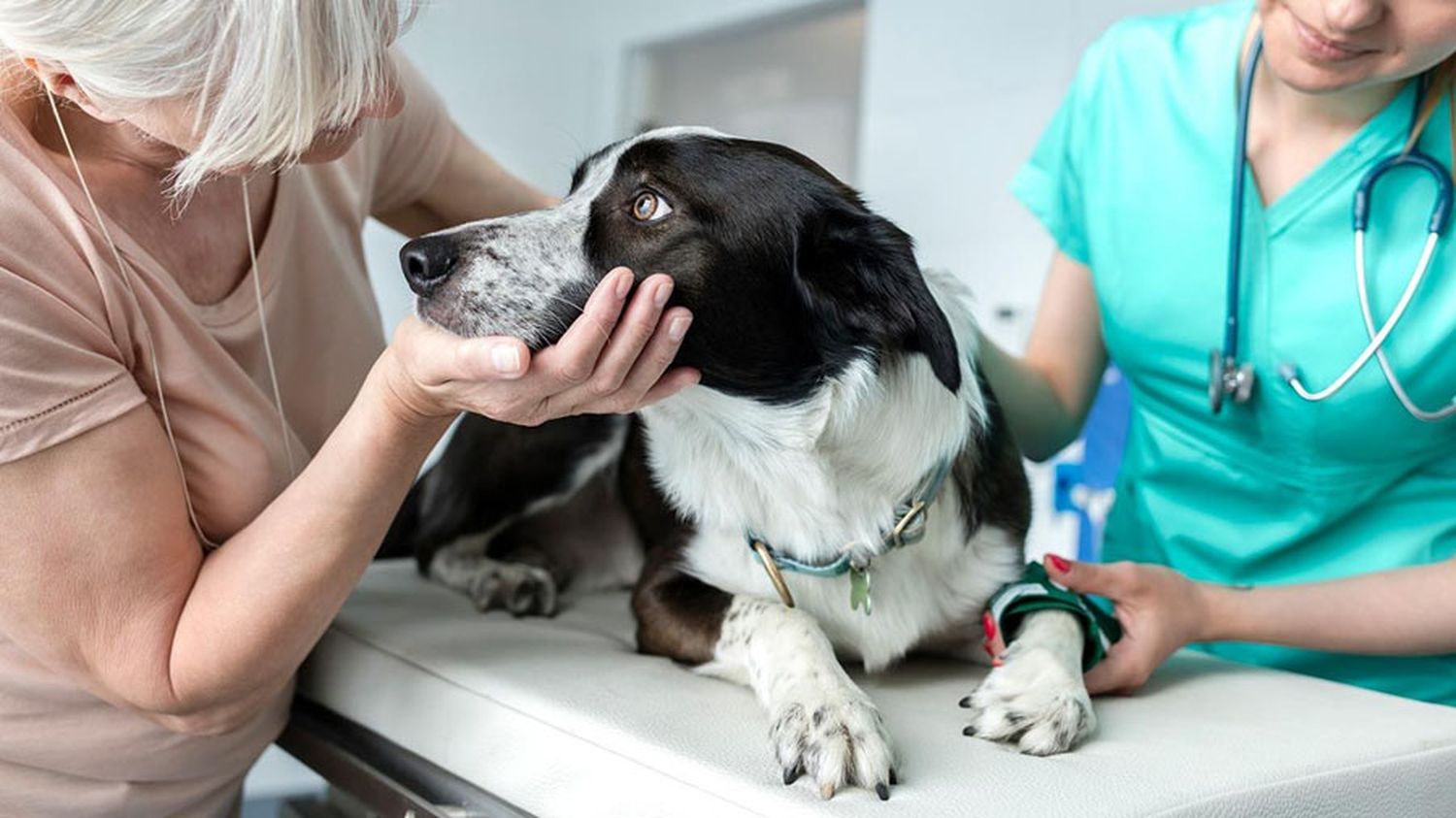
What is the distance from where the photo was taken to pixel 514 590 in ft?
5.21

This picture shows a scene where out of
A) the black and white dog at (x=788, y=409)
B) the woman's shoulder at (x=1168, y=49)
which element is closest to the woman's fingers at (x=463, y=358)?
the black and white dog at (x=788, y=409)

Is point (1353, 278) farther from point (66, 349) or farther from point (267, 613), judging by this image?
point (66, 349)

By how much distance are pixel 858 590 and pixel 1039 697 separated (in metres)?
0.22

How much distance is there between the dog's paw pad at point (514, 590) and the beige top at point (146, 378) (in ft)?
0.93

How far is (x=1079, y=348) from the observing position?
1.72m

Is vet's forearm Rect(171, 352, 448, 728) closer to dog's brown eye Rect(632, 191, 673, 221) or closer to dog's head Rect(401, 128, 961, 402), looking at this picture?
dog's head Rect(401, 128, 961, 402)

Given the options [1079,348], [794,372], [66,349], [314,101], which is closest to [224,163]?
[314,101]

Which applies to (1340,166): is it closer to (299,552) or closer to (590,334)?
(590,334)

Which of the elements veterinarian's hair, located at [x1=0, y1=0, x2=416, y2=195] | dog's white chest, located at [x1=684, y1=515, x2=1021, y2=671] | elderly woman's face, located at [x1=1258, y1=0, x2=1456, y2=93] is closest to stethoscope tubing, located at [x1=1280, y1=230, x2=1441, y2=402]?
elderly woman's face, located at [x1=1258, y1=0, x2=1456, y2=93]

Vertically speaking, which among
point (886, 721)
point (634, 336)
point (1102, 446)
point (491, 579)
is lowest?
point (1102, 446)

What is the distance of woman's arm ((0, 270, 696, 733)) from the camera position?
1.00 metres

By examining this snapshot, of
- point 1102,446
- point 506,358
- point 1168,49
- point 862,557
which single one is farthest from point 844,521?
point 1102,446

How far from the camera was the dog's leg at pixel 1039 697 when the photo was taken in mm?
1042

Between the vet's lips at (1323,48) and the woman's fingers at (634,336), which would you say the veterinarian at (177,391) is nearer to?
the woman's fingers at (634,336)
